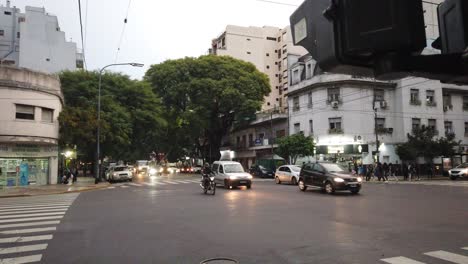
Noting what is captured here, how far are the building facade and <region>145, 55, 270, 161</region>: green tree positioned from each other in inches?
703

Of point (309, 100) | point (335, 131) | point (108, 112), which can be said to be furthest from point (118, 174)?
point (335, 131)

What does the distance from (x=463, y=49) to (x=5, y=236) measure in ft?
31.9

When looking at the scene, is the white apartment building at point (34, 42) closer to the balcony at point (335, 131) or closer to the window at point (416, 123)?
the balcony at point (335, 131)

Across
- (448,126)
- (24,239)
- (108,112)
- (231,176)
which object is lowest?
(24,239)

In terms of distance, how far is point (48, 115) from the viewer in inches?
1163

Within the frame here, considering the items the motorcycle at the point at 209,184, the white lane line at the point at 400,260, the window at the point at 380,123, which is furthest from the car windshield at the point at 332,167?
the window at the point at 380,123

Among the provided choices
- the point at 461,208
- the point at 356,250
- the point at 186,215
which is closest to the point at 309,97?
the point at 461,208

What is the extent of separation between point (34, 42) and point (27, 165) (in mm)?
34313

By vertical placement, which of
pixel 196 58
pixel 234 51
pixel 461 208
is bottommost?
pixel 461 208

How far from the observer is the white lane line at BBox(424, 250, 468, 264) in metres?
6.07

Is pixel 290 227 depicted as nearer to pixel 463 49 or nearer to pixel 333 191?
pixel 463 49

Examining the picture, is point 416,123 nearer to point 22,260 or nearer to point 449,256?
point 449,256

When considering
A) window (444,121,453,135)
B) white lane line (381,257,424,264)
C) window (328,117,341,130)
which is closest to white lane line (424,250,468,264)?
white lane line (381,257,424,264)

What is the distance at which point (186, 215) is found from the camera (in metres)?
11.7
